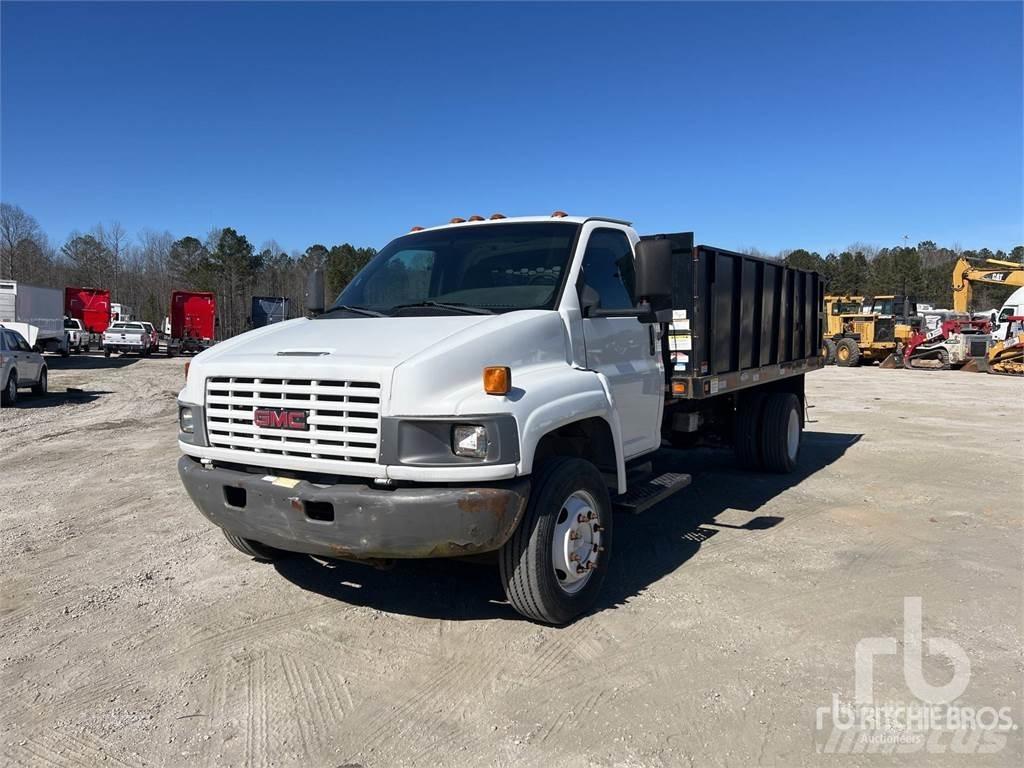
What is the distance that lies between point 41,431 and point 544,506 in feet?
36.6

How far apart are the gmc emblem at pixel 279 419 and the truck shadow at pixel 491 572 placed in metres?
Answer: 1.28

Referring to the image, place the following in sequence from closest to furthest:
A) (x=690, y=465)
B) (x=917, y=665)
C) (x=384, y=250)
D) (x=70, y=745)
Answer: (x=70, y=745)
(x=917, y=665)
(x=384, y=250)
(x=690, y=465)

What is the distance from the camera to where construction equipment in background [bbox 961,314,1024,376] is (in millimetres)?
25250

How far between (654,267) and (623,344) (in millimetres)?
697

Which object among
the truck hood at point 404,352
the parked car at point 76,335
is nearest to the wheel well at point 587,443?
the truck hood at point 404,352

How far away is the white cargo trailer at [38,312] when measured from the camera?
2923 cm

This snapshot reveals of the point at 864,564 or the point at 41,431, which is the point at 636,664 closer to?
the point at 864,564

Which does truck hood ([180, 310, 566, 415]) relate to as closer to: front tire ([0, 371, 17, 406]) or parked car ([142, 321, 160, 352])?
front tire ([0, 371, 17, 406])

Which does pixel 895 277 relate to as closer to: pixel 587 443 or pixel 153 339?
pixel 153 339

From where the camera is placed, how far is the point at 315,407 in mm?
3533

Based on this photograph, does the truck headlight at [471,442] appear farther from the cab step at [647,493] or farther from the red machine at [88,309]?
the red machine at [88,309]

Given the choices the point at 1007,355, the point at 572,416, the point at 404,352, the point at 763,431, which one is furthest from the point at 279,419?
the point at 1007,355

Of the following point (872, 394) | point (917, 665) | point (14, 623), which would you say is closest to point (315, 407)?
point (14, 623)

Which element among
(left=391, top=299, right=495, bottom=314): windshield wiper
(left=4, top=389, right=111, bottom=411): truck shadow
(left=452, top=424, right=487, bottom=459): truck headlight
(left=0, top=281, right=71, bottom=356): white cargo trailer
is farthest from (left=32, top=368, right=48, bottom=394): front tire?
(left=452, top=424, right=487, bottom=459): truck headlight
